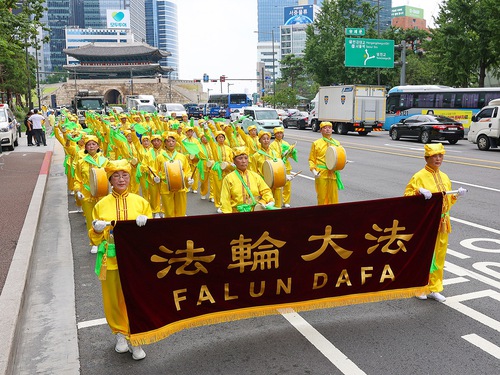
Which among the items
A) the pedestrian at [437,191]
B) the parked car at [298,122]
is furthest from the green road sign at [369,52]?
the pedestrian at [437,191]

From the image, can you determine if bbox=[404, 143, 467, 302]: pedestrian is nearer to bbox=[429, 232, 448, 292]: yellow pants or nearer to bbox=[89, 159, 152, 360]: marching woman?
bbox=[429, 232, 448, 292]: yellow pants

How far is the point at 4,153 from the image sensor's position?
69.4 ft

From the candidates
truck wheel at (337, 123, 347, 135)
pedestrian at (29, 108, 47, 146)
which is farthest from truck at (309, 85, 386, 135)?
pedestrian at (29, 108, 47, 146)

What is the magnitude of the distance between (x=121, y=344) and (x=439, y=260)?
3.33 metres

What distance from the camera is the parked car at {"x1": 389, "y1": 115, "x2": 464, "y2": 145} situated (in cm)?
2503

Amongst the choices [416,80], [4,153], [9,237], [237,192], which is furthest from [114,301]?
[416,80]

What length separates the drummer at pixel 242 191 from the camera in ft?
19.4

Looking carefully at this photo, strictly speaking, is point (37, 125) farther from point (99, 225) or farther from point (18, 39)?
point (99, 225)

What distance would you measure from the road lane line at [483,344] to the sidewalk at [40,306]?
350 cm

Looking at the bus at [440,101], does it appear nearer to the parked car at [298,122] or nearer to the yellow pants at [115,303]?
the parked car at [298,122]

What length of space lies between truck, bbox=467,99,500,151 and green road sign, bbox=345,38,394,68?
17.6 metres

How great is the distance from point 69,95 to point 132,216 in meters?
109

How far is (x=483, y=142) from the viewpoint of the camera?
22578 millimetres

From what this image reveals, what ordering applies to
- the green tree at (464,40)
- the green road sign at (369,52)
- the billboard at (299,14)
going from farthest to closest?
1. the billboard at (299,14)
2. the green road sign at (369,52)
3. the green tree at (464,40)
